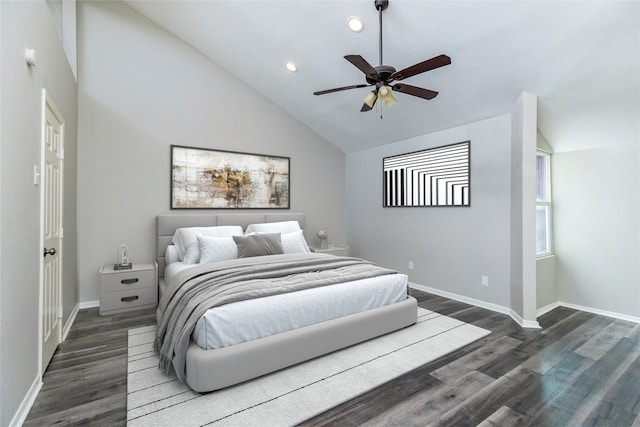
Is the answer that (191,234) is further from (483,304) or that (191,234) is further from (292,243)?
(483,304)

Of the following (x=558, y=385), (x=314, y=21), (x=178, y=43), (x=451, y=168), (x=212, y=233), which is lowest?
(x=558, y=385)

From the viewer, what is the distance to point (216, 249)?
142 inches

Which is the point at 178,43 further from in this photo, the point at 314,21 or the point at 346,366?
the point at 346,366

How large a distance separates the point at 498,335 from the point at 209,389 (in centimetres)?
261

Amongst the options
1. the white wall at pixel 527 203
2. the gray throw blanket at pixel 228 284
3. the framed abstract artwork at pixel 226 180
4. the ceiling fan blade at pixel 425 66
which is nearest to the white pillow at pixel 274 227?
the framed abstract artwork at pixel 226 180

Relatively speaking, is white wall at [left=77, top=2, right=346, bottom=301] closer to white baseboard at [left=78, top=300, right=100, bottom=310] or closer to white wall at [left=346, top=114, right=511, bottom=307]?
white baseboard at [left=78, top=300, right=100, bottom=310]

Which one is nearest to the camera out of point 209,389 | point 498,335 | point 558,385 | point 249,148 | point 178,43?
point 209,389

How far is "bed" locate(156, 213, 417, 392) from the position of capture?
2.02m

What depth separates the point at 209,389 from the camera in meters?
1.96

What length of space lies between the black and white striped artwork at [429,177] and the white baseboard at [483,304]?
1.22m

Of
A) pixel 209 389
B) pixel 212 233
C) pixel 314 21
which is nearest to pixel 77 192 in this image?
pixel 212 233

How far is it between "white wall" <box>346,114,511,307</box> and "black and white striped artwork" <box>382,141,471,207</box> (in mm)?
86

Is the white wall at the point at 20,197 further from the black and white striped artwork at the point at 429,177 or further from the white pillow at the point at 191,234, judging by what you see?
the black and white striped artwork at the point at 429,177

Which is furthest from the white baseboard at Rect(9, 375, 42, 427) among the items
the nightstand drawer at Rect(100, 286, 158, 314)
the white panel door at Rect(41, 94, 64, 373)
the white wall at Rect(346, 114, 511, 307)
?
the white wall at Rect(346, 114, 511, 307)
